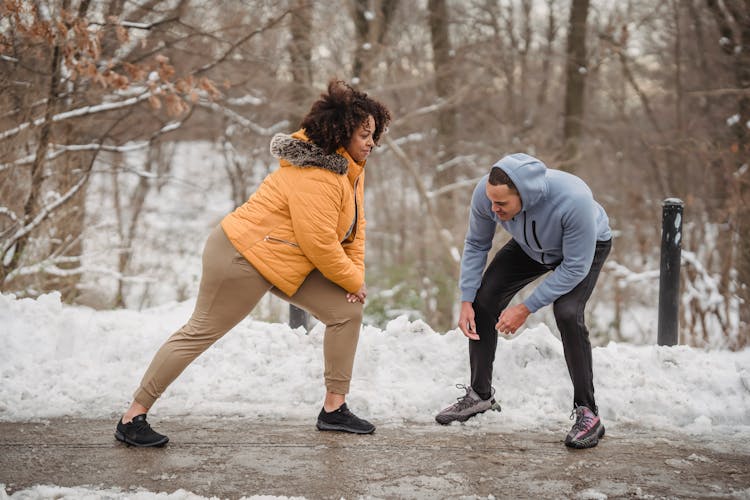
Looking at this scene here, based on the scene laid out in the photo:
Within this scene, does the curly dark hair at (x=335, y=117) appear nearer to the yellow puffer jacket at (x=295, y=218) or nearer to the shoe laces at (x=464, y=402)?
the yellow puffer jacket at (x=295, y=218)

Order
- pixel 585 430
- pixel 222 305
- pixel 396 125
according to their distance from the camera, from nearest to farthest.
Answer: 1. pixel 222 305
2. pixel 585 430
3. pixel 396 125

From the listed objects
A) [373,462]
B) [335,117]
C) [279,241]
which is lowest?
[373,462]

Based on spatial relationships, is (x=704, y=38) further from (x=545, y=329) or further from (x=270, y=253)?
(x=270, y=253)

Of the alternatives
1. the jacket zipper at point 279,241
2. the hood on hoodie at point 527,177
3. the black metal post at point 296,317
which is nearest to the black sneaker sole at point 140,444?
the jacket zipper at point 279,241

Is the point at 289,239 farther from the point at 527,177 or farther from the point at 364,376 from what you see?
the point at 364,376

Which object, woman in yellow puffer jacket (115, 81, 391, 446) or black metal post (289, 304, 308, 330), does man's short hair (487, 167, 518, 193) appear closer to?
woman in yellow puffer jacket (115, 81, 391, 446)

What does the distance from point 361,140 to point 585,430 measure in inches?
77.9

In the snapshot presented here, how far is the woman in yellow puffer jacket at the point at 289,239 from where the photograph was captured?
12.6 ft

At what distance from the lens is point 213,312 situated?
3.92m

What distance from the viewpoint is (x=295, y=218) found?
3.81m

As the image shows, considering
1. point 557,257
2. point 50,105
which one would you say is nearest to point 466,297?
point 557,257

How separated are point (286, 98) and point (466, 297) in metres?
7.94

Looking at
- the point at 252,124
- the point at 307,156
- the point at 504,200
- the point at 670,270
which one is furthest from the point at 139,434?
the point at 252,124

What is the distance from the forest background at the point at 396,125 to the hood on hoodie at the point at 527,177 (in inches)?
174
